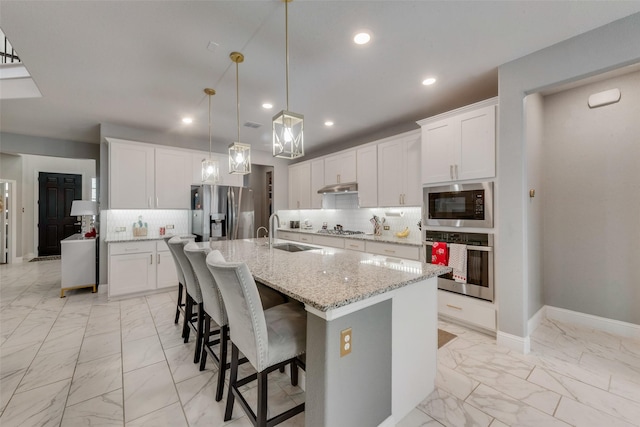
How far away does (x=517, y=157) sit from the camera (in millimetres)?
A: 2441

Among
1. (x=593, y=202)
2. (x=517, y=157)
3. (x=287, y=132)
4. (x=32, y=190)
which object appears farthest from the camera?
(x=32, y=190)

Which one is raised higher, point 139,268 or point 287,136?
point 287,136

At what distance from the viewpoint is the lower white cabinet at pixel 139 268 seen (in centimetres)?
400

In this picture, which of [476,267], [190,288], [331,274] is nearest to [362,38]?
[331,274]

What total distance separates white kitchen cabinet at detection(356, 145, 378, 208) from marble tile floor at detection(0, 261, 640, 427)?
80.7 inches

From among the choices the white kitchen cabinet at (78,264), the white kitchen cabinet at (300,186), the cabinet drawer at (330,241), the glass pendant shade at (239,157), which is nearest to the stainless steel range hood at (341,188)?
the white kitchen cabinet at (300,186)

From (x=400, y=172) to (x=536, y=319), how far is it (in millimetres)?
2360

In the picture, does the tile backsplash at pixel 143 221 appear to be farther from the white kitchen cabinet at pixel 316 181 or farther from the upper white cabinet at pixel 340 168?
the upper white cabinet at pixel 340 168

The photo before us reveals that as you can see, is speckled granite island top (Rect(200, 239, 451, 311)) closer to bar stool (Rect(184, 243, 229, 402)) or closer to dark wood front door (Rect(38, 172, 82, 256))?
bar stool (Rect(184, 243, 229, 402))

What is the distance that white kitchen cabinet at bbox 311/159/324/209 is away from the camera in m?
5.33

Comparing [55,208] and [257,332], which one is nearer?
[257,332]

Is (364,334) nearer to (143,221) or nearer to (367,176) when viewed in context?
(367,176)

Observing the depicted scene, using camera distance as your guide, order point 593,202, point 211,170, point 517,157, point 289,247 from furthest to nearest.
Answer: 1. point 211,170
2. point 289,247
3. point 593,202
4. point 517,157

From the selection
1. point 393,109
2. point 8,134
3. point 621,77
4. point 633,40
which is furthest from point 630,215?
point 8,134
